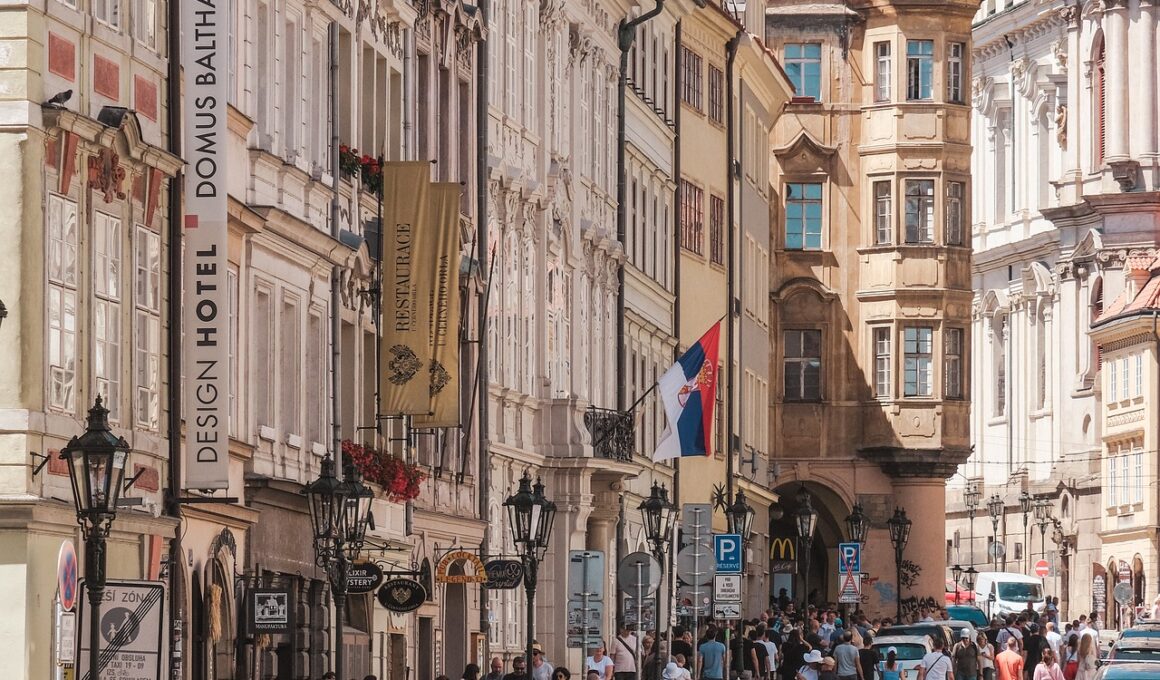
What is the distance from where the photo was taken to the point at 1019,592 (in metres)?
103

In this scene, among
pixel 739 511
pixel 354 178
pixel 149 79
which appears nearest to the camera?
pixel 149 79

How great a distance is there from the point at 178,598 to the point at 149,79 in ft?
14.2

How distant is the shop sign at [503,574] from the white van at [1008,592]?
209 ft

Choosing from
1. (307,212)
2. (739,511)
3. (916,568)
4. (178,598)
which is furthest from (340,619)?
(916,568)

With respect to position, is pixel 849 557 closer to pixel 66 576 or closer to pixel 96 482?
pixel 66 576

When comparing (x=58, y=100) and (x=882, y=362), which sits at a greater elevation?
(x=882, y=362)

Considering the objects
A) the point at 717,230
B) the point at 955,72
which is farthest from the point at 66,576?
the point at 955,72

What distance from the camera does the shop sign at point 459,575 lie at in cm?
3612

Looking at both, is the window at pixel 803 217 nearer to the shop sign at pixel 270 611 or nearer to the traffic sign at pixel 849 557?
the traffic sign at pixel 849 557

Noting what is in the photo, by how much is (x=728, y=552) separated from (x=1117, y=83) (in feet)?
311

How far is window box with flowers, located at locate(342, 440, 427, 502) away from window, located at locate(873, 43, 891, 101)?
164 ft

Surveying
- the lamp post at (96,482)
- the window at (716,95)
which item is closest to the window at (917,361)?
the window at (716,95)

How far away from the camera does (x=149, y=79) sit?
2539cm

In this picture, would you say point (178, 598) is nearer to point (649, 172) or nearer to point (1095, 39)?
point (649, 172)
